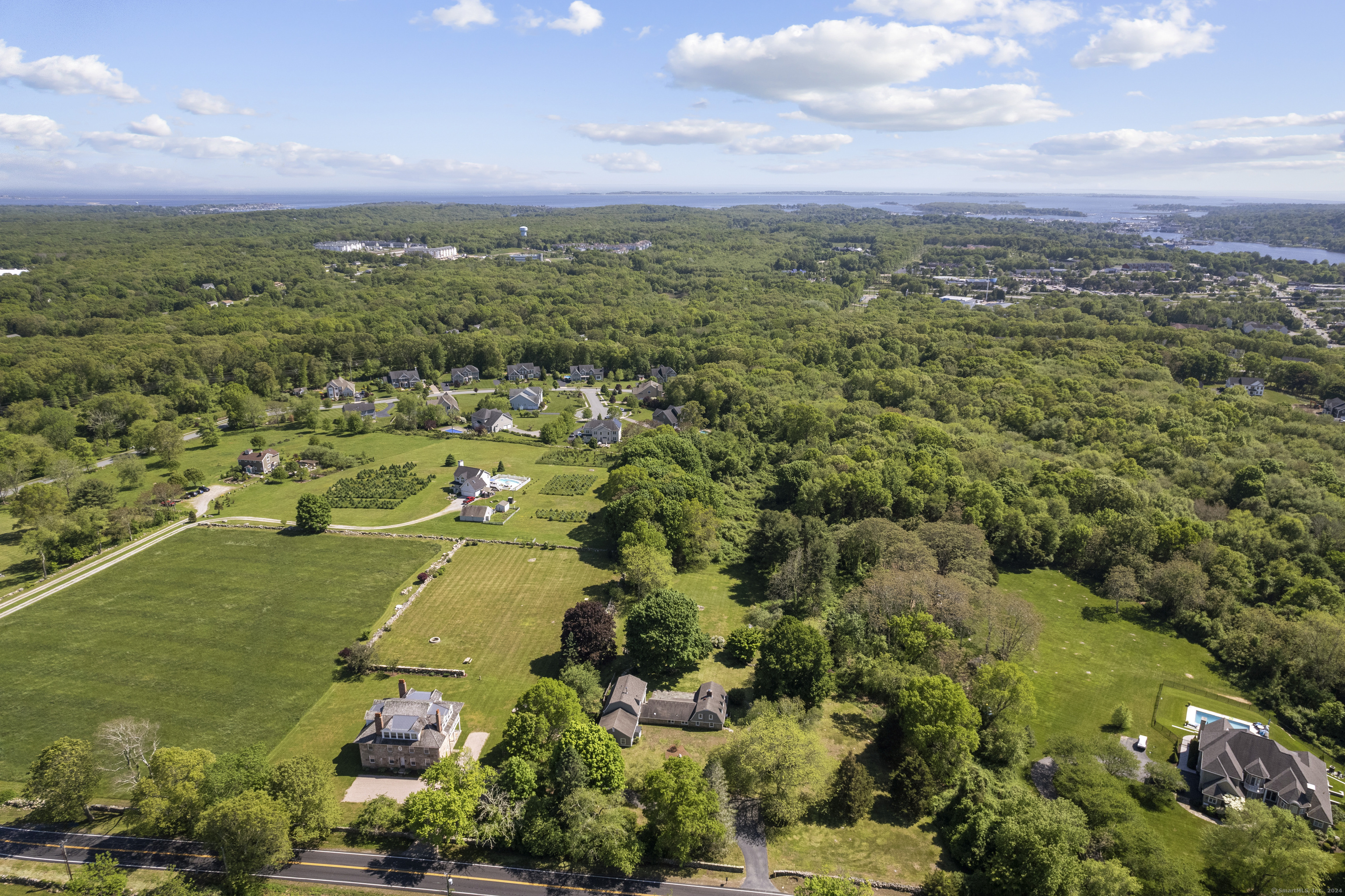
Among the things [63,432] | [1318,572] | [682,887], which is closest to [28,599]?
[63,432]

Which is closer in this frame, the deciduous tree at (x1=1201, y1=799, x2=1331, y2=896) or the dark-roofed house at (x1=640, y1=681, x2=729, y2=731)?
the deciduous tree at (x1=1201, y1=799, x2=1331, y2=896)

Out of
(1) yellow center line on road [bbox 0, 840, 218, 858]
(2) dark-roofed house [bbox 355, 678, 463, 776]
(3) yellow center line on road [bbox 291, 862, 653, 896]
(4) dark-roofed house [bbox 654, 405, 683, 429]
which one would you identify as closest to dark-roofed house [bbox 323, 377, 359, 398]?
(4) dark-roofed house [bbox 654, 405, 683, 429]

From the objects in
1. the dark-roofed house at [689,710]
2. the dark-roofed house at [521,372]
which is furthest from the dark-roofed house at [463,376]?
the dark-roofed house at [689,710]

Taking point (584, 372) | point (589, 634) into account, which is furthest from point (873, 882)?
point (584, 372)

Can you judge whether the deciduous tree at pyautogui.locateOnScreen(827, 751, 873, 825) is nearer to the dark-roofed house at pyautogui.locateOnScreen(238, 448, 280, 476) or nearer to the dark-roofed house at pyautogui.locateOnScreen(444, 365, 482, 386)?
the dark-roofed house at pyautogui.locateOnScreen(238, 448, 280, 476)

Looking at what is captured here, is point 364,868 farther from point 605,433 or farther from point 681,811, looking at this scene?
point 605,433

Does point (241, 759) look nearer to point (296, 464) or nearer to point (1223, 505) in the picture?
point (296, 464)
